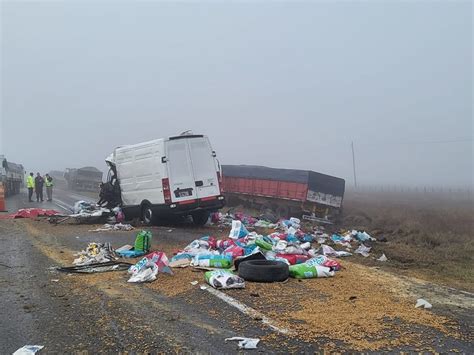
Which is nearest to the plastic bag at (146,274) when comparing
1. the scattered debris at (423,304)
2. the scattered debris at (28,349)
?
the scattered debris at (28,349)

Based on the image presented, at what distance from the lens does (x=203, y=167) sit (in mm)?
14227

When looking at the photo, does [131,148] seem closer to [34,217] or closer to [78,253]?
[34,217]

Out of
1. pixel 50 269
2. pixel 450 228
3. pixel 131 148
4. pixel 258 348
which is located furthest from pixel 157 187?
pixel 450 228

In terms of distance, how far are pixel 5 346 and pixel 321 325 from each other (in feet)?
10.7

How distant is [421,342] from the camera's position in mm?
4504

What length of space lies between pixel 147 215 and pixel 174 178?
1.90 metres

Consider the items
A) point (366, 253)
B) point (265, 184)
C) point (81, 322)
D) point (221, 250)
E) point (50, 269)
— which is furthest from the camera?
point (265, 184)

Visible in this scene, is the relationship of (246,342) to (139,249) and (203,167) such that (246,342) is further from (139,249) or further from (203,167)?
(203,167)

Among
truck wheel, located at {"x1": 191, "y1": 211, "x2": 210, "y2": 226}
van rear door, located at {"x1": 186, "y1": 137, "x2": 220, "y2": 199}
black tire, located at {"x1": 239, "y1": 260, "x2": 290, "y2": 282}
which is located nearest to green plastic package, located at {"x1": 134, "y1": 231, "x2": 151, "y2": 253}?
black tire, located at {"x1": 239, "y1": 260, "x2": 290, "y2": 282}

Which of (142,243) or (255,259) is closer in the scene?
(255,259)

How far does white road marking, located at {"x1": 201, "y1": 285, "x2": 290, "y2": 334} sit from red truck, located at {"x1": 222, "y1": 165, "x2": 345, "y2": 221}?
1505 centimetres

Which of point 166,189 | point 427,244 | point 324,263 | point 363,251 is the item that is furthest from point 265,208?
point 324,263

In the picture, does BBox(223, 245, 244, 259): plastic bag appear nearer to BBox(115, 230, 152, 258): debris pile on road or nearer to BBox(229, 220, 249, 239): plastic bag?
BBox(229, 220, 249, 239): plastic bag

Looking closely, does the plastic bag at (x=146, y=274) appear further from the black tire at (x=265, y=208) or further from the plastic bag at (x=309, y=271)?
the black tire at (x=265, y=208)
